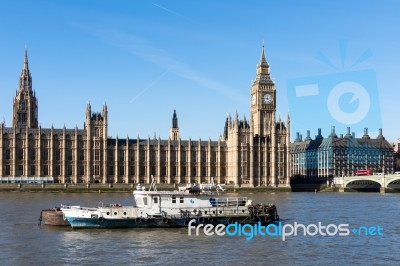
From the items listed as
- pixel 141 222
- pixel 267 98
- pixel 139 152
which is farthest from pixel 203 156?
pixel 141 222

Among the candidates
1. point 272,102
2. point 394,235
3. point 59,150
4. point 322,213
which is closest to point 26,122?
point 59,150

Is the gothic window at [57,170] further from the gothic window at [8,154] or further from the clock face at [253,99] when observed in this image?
the clock face at [253,99]

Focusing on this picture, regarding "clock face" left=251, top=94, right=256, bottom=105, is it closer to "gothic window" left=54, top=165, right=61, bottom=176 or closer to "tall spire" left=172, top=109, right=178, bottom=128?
"tall spire" left=172, top=109, right=178, bottom=128

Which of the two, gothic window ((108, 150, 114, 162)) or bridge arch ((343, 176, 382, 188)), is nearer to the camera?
gothic window ((108, 150, 114, 162))

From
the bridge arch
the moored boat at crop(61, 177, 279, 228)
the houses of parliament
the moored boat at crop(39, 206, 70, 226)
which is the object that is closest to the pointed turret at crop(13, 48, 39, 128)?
the houses of parliament

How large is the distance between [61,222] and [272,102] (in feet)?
383

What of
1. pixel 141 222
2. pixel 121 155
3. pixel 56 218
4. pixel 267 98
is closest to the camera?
pixel 141 222

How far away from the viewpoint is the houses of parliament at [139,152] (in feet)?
477

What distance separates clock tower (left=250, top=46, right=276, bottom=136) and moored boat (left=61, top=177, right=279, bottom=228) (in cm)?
10721

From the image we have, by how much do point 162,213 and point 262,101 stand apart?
11501 cm

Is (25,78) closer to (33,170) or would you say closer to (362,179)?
(33,170)

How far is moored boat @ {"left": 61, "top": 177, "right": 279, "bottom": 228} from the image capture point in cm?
5628

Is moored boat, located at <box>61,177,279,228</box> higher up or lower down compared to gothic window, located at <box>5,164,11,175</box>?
lower down

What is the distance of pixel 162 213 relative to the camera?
57250 millimetres
